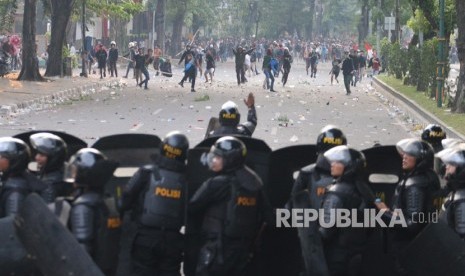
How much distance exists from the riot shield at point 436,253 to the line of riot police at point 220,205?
3cm

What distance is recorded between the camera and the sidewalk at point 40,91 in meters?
32.3

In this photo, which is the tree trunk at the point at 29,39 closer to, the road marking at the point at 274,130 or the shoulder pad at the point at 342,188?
the road marking at the point at 274,130

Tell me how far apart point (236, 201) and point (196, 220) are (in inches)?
17.8

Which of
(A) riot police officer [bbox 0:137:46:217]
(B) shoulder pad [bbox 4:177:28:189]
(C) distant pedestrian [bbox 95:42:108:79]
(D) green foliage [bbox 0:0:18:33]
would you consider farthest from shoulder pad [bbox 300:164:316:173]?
(C) distant pedestrian [bbox 95:42:108:79]

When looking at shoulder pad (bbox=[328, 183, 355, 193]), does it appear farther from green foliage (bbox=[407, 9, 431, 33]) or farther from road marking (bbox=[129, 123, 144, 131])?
green foliage (bbox=[407, 9, 431, 33])

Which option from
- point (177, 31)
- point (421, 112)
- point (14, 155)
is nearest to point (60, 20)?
point (421, 112)

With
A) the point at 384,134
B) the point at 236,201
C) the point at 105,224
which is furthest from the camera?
the point at 384,134

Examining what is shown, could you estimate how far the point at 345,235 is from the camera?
26.9ft

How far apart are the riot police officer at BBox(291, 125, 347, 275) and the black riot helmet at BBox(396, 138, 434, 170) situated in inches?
22.1

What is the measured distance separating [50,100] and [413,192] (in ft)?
90.9

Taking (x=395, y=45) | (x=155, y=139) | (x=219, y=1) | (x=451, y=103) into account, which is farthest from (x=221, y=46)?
(x=155, y=139)

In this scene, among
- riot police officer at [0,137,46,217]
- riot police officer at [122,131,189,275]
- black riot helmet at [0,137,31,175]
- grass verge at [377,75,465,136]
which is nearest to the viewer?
riot police officer at [0,137,46,217]

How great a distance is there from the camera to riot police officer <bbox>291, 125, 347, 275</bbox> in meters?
Result: 7.88

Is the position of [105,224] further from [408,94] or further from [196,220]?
[408,94]
